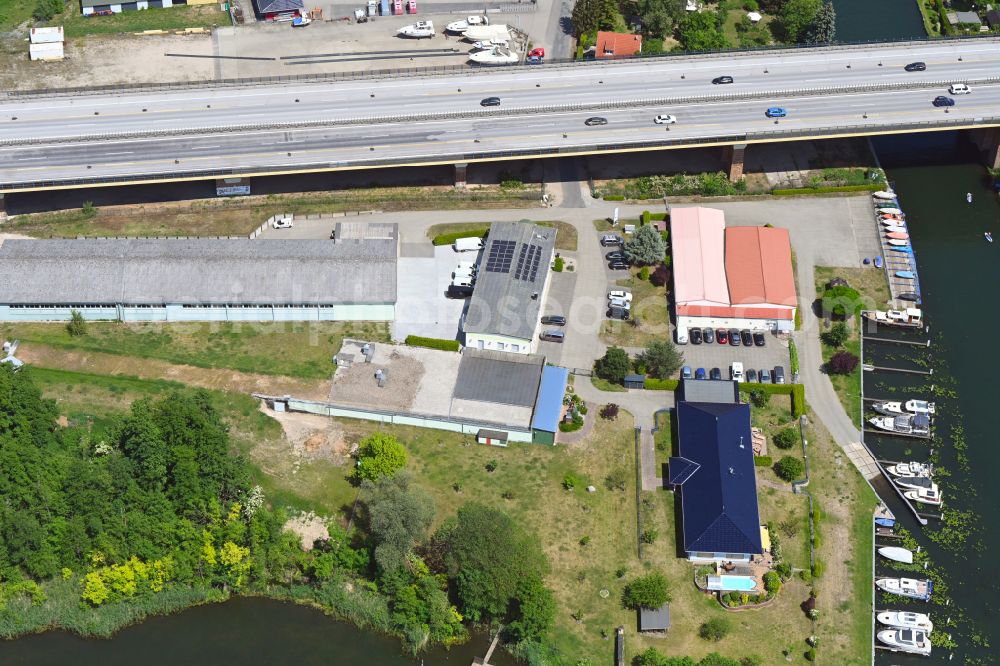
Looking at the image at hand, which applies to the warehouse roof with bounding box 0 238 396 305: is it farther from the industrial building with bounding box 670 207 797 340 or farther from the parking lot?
the parking lot

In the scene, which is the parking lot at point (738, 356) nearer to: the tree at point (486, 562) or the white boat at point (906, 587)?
the white boat at point (906, 587)

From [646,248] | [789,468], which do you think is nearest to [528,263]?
[646,248]

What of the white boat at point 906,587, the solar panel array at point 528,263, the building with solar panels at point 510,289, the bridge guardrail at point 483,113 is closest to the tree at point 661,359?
the building with solar panels at point 510,289

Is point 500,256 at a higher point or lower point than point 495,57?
lower

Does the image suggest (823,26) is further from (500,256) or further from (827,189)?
(500,256)

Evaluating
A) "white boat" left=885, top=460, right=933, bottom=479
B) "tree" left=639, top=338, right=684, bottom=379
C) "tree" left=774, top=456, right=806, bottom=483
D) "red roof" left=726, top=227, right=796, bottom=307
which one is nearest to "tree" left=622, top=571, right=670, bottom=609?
"tree" left=774, top=456, right=806, bottom=483
